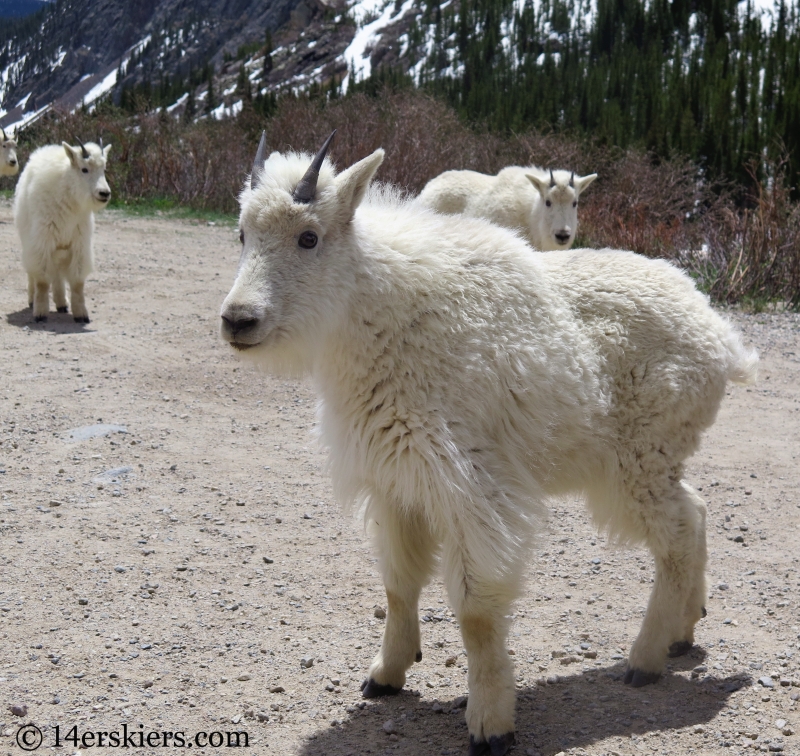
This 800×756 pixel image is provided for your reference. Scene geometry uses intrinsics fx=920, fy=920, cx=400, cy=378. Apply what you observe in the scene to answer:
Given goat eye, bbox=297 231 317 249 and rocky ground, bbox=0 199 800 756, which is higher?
goat eye, bbox=297 231 317 249

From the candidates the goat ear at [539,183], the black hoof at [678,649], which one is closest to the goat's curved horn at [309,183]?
the black hoof at [678,649]

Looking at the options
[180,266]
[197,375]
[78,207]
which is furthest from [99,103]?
[197,375]

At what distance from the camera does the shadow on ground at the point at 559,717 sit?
3.32 meters

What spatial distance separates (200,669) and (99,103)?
24508mm

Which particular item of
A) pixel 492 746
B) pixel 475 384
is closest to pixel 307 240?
pixel 475 384

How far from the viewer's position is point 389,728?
341 centimetres

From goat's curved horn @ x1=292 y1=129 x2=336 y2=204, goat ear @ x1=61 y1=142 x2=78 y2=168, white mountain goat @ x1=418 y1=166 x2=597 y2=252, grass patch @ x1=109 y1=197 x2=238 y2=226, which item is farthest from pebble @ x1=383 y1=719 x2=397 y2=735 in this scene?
grass patch @ x1=109 y1=197 x2=238 y2=226

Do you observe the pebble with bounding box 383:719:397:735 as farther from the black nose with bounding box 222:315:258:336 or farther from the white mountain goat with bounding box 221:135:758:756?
the black nose with bounding box 222:315:258:336

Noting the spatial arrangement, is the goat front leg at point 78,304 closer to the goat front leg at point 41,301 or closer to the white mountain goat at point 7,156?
the goat front leg at point 41,301

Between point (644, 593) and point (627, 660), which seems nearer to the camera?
point (627, 660)

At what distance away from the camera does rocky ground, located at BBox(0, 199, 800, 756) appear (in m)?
3.42

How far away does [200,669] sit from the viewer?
3740 millimetres

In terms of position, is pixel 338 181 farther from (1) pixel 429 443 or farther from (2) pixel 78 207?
(2) pixel 78 207

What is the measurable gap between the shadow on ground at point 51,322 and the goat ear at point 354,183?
20.7 feet
